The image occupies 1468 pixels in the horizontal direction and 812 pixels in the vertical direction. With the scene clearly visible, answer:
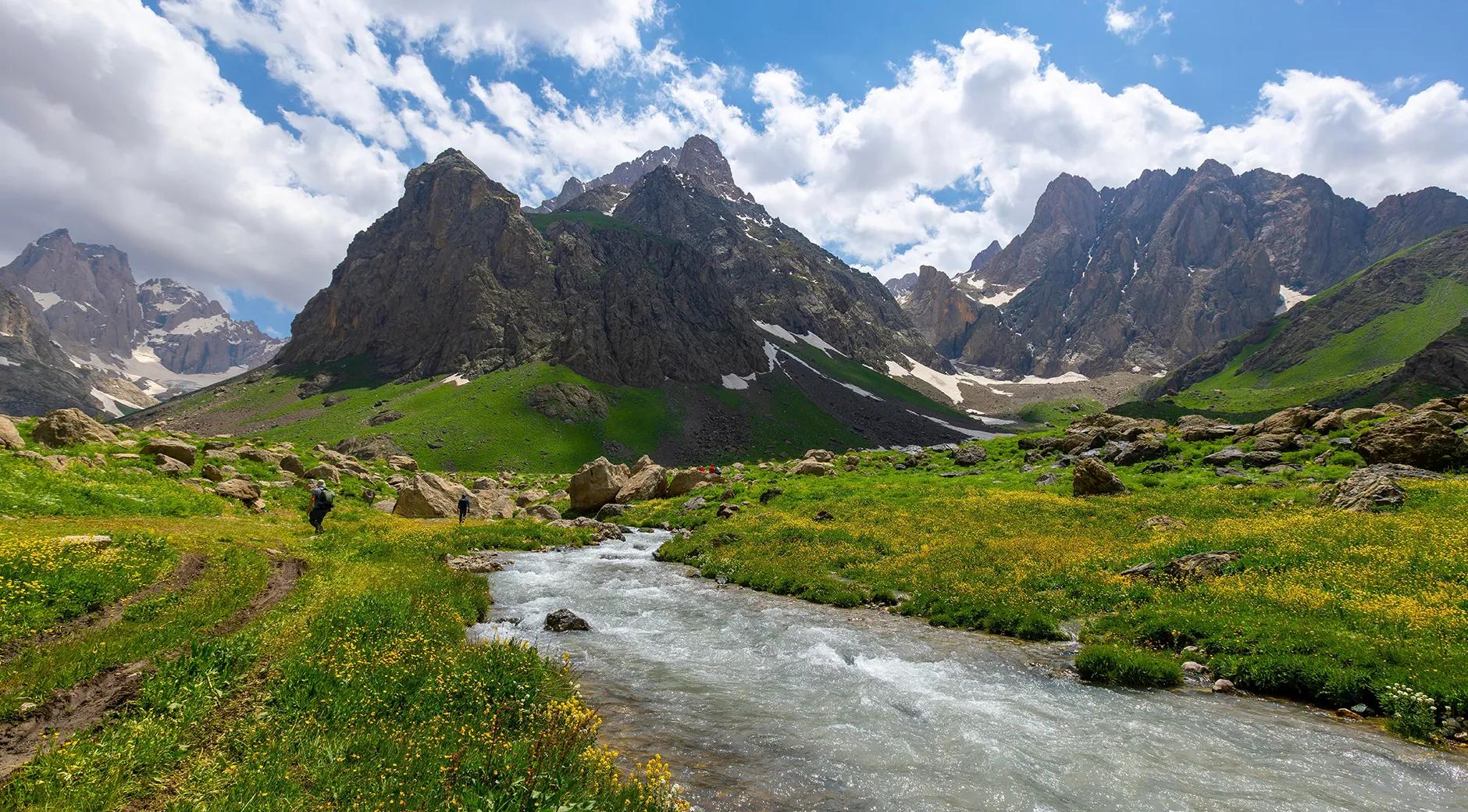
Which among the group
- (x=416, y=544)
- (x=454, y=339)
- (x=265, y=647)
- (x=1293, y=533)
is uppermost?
(x=454, y=339)

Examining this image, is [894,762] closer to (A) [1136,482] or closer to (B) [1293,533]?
(B) [1293,533]

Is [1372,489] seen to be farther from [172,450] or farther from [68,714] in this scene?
→ [172,450]

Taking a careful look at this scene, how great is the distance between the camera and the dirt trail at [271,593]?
13914 millimetres

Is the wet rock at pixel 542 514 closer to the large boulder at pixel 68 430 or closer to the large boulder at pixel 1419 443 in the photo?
the large boulder at pixel 68 430

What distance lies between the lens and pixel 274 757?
8336mm

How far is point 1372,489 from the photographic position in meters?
25.8

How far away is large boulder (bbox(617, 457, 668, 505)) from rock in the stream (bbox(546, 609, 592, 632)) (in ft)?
126

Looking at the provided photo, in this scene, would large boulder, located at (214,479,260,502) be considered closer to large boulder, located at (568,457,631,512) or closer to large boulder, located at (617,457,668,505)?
large boulder, located at (568,457,631,512)

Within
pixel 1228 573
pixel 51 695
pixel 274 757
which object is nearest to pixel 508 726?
pixel 274 757

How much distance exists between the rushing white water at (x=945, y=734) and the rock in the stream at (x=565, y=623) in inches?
20.2

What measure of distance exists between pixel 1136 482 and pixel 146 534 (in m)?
49.1

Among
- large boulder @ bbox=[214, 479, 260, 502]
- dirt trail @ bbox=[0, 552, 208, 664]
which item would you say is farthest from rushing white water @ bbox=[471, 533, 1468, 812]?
large boulder @ bbox=[214, 479, 260, 502]

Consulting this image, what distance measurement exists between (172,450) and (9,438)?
8340mm

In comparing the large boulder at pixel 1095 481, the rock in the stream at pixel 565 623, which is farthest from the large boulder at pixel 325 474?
the large boulder at pixel 1095 481
